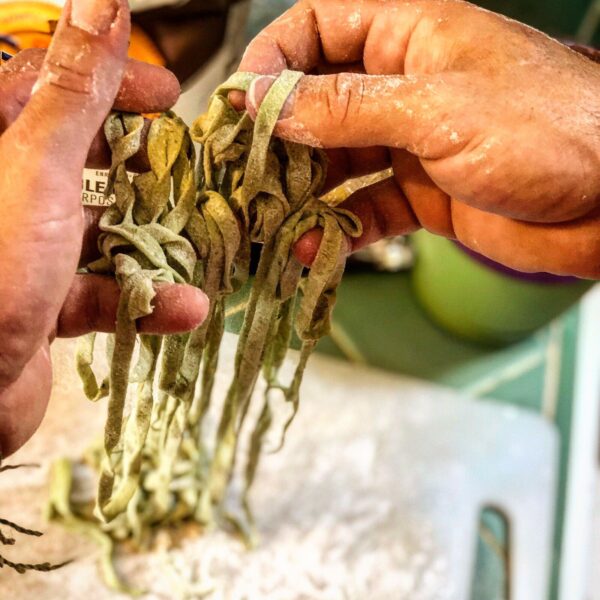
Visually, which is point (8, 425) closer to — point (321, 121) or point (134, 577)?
point (321, 121)

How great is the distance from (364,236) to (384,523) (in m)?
0.57

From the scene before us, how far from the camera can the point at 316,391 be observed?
1.27 metres

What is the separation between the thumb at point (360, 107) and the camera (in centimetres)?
58

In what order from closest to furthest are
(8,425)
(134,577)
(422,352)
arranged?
(8,425)
(134,577)
(422,352)

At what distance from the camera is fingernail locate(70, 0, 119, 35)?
51cm

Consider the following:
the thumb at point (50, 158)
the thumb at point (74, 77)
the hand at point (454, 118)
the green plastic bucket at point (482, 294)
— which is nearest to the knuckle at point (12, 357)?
the thumb at point (50, 158)

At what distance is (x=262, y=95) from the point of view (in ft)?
1.89

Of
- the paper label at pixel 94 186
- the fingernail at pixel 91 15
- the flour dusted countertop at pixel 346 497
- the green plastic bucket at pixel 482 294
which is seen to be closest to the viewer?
the fingernail at pixel 91 15

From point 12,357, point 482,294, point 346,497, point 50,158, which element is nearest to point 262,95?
point 50,158

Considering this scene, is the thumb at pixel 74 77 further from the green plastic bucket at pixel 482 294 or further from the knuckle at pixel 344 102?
the green plastic bucket at pixel 482 294

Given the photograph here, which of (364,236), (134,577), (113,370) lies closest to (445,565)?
(134,577)

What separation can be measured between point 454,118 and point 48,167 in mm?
334

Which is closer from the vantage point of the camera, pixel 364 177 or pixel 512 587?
pixel 364 177

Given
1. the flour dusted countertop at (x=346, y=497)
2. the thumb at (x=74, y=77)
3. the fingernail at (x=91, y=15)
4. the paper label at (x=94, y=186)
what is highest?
the fingernail at (x=91, y=15)
